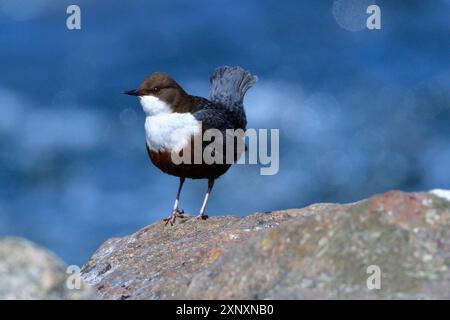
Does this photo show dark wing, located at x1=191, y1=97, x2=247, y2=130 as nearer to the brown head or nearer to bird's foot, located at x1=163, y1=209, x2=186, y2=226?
the brown head

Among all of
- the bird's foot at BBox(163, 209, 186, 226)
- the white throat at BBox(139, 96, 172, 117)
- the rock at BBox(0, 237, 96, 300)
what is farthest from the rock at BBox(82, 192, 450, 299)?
the white throat at BBox(139, 96, 172, 117)

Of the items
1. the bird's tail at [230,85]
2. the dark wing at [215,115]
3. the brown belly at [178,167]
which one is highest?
the bird's tail at [230,85]

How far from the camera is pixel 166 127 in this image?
6934 millimetres

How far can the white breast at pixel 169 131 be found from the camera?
271 inches

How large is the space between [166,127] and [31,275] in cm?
341

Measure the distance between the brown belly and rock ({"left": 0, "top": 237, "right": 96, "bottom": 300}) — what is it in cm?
320

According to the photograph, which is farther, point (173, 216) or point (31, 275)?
point (173, 216)

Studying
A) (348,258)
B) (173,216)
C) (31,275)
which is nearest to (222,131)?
(173,216)

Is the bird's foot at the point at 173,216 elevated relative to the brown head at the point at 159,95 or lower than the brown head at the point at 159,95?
lower

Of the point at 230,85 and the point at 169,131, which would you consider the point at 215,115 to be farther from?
the point at 230,85

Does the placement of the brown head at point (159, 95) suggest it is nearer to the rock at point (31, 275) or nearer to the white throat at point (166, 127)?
the white throat at point (166, 127)

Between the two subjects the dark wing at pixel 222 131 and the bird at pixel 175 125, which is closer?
the bird at pixel 175 125

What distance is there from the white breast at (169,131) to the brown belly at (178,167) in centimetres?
6

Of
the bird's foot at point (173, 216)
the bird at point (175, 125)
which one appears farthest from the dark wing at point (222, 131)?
the bird's foot at point (173, 216)
